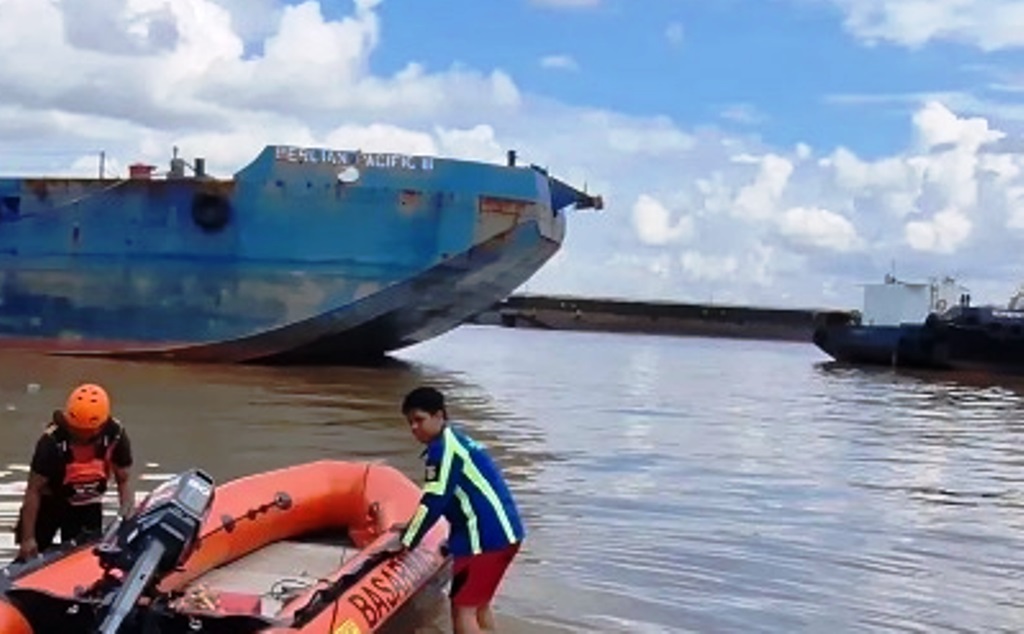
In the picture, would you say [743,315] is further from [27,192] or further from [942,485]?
[942,485]

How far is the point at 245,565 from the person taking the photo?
737 centimetres

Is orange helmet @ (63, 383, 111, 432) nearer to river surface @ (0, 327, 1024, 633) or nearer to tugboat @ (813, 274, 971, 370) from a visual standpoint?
river surface @ (0, 327, 1024, 633)

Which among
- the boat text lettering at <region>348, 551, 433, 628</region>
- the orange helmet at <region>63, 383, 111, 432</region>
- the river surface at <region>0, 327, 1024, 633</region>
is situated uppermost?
the orange helmet at <region>63, 383, 111, 432</region>

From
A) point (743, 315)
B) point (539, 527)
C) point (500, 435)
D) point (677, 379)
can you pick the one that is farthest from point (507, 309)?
point (539, 527)

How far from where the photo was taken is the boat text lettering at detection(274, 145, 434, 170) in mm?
23766

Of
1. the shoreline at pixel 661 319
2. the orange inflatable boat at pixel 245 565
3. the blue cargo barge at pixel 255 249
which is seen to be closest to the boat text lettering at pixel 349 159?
the blue cargo barge at pixel 255 249

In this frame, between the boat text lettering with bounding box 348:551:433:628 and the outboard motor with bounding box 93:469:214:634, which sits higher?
the outboard motor with bounding box 93:469:214:634

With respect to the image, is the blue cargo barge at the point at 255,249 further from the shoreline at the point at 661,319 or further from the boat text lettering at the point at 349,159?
the shoreline at the point at 661,319

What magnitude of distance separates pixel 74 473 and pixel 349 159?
17869mm

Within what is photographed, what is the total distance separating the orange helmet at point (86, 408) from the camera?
6109 mm

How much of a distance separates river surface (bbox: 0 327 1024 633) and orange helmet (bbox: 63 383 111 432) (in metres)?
1.79

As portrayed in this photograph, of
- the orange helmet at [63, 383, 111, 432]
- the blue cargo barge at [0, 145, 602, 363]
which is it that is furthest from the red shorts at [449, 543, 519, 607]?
the blue cargo barge at [0, 145, 602, 363]

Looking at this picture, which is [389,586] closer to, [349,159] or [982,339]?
[349,159]

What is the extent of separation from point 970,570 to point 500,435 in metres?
7.31
